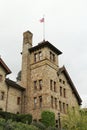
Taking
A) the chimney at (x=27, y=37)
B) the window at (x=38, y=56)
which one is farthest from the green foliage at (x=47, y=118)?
the chimney at (x=27, y=37)

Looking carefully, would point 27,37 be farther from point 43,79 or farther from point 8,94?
point 8,94

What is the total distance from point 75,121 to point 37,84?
10.2 meters

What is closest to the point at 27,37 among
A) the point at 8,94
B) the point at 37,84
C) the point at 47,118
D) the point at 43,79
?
the point at 43,79

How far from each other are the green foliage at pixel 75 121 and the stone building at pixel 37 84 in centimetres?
354

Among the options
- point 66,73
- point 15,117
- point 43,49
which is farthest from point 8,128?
point 66,73

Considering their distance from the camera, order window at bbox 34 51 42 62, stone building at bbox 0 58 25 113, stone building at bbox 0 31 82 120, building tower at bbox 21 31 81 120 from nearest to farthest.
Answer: stone building at bbox 0 58 25 113 → stone building at bbox 0 31 82 120 → building tower at bbox 21 31 81 120 → window at bbox 34 51 42 62

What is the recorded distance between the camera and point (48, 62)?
1912 inches

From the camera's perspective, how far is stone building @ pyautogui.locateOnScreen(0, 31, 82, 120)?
45.0 meters

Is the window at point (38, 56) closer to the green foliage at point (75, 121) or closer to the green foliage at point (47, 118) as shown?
the green foliage at point (47, 118)

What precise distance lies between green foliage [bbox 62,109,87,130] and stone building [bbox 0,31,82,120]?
3544mm

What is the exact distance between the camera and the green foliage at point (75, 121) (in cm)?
4148

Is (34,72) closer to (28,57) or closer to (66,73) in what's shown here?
(28,57)

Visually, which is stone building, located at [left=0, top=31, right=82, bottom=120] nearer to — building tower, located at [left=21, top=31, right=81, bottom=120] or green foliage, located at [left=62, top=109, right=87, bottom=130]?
building tower, located at [left=21, top=31, right=81, bottom=120]

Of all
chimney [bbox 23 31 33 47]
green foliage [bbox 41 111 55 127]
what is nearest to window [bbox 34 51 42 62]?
chimney [bbox 23 31 33 47]
